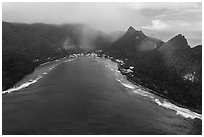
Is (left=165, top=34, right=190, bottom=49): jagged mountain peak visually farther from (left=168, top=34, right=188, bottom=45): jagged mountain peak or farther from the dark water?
the dark water

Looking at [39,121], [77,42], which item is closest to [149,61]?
[39,121]

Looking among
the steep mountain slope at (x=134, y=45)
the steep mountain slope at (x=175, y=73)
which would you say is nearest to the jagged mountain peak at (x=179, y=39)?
the steep mountain slope at (x=175, y=73)

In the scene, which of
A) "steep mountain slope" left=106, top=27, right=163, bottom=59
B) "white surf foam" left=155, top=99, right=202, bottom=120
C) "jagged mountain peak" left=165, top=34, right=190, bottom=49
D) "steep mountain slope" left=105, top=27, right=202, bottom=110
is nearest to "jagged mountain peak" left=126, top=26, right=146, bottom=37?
"steep mountain slope" left=106, top=27, right=163, bottom=59

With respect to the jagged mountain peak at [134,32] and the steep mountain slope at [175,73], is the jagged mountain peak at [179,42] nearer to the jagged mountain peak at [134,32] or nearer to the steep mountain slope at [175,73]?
the steep mountain slope at [175,73]

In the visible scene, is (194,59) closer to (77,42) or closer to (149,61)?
(149,61)

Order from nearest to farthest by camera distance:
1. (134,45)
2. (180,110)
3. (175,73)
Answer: (180,110) → (175,73) → (134,45)

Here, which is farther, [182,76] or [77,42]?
[77,42]

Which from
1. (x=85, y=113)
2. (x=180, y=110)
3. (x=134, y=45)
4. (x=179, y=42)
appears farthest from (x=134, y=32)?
(x=85, y=113)

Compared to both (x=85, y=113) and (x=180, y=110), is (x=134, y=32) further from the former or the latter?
(x=85, y=113)
